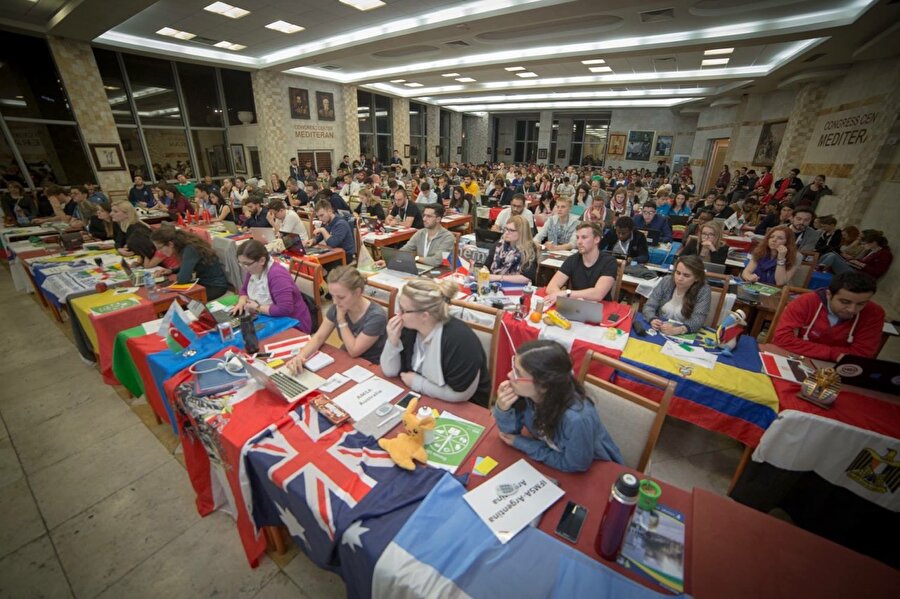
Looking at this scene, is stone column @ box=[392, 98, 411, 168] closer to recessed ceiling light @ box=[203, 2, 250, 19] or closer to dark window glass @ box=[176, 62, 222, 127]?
dark window glass @ box=[176, 62, 222, 127]

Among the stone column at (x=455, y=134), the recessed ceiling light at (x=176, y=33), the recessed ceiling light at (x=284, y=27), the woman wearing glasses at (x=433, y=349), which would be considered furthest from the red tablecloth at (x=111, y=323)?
the stone column at (x=455, y=134)

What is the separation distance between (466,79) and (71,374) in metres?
13.6

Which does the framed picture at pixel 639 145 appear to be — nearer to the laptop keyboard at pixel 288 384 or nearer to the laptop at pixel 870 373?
the laptop at pixel 870 373

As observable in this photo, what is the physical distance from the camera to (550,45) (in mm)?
8516

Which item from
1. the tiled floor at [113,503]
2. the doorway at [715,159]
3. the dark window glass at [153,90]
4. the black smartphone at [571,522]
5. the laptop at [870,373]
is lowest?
the tiled floor at [113,503]

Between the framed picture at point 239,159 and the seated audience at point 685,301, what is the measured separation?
42.4 feet

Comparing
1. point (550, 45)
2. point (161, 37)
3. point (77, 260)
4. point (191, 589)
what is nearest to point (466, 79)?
point (550, 45)

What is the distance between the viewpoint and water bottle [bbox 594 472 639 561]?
3.55 ft

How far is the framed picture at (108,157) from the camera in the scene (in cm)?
834

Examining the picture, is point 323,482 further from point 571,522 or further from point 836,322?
point 836,322

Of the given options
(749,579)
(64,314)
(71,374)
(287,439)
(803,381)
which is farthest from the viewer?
(64,314)

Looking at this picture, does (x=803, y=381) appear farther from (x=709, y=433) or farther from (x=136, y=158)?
(x=136, y=158)

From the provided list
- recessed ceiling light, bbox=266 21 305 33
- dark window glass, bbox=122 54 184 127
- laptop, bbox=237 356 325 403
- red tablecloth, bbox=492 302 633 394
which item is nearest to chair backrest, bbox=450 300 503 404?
red tablecloth, bbox=492 302 633 394

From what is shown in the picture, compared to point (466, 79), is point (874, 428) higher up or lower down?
lower down
